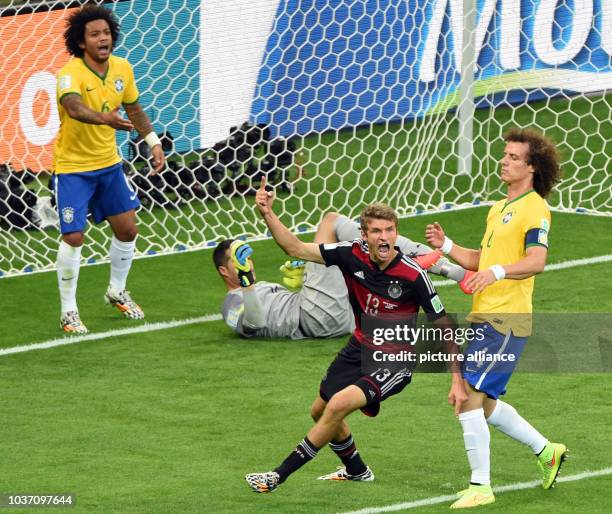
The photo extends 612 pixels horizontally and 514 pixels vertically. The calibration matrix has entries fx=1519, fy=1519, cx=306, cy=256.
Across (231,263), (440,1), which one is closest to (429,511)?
(231,263)

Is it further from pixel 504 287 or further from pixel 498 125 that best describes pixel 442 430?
pixel 498 125

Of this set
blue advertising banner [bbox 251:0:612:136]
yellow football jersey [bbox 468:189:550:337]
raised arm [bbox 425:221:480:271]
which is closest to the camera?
yellow football jersey [bbox 468:189:550:337]

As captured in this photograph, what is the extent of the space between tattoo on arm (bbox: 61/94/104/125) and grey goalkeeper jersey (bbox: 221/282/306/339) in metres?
1.47

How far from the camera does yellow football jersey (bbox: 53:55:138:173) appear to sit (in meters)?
10.5

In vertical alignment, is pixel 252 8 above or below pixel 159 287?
above

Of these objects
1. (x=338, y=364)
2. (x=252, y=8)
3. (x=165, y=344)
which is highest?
(x=252, y=8)

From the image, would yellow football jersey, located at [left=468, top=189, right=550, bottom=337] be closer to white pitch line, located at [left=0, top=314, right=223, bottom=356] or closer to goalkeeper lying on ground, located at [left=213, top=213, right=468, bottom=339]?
goalkeeper lying on ground, located at [left=213, top=213, right=468, bottom=339]

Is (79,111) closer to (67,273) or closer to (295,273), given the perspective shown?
(67,273)

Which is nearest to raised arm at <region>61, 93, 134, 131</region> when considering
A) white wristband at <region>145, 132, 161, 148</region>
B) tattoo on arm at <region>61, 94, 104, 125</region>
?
tattoo on arm at <region>61, 94, 104, 125</region>

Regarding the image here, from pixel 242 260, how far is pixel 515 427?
8.47 feet

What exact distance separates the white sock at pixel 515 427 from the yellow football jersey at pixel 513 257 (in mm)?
402

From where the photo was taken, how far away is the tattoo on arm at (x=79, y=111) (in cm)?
999

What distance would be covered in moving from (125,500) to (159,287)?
496 centimetres

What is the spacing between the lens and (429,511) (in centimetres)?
682
